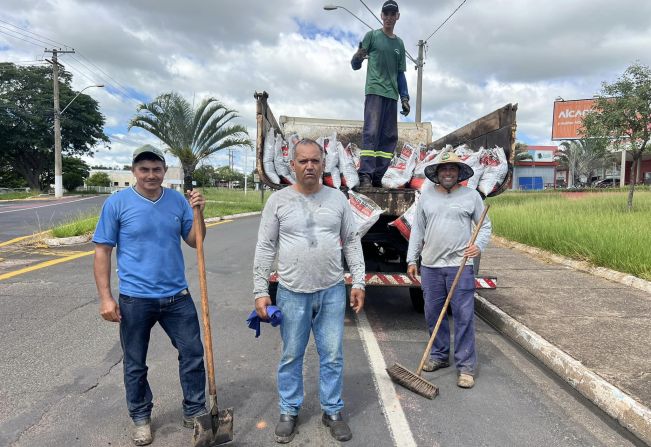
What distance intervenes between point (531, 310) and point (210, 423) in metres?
4.13

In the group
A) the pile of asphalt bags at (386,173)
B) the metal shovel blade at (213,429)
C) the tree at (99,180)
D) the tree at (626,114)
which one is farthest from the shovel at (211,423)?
the tree at (99,180)

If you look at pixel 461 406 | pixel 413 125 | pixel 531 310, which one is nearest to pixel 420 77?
pixel 413 125

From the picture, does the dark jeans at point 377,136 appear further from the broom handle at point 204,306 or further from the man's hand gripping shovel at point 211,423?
the man's hand gripping shovel at point 211,423

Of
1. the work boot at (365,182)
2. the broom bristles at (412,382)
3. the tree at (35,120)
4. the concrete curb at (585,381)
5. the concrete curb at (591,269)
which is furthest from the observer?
the tree at (35,120)

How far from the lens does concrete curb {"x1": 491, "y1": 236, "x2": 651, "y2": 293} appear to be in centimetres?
659

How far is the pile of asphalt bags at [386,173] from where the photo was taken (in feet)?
14.9

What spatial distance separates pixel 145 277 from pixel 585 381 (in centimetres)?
321

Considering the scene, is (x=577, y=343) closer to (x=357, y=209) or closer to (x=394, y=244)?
(x=394, y=244)

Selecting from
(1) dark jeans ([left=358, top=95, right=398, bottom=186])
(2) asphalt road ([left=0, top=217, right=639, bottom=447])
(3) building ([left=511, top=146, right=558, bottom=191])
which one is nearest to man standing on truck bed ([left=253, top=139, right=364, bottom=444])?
(2) asphalt road ([left=0, top=217, right=639, bottom=447])

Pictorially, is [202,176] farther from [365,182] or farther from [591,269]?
[365,182]

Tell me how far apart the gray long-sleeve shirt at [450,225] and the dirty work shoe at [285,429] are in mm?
1695

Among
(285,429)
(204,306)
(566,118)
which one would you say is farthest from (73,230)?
(566,118)

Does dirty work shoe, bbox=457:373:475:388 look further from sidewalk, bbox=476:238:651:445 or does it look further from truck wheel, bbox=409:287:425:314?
truck wheel, bbox=409:287:425:314

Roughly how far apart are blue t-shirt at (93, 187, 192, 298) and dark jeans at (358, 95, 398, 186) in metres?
2.82
